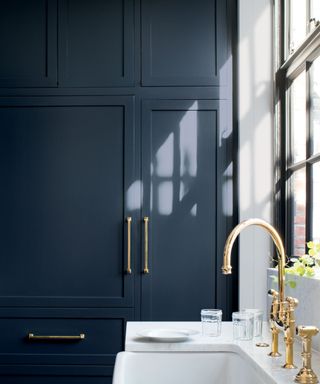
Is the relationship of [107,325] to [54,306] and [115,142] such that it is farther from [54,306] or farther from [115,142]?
[115,142]

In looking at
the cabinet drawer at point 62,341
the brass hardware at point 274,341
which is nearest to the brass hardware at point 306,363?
the brass hardware at point 274,341

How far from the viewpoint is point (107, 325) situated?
3447 millimetres

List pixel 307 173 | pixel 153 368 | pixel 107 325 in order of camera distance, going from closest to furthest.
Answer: pixel 153 368, pixel 307 173, pixel 107 325

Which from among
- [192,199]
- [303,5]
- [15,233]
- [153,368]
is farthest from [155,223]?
[153,368]

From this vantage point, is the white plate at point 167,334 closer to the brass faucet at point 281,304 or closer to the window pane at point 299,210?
the brass faucet at point 281,304

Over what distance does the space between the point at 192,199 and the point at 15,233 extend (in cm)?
93

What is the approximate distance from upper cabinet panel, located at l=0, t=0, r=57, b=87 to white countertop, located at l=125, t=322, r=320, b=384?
5.83 feet

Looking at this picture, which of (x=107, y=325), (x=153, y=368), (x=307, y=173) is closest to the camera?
(x=153, y=368)

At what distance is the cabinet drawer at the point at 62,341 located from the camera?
344cm

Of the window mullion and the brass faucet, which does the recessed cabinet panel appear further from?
the brass faucet

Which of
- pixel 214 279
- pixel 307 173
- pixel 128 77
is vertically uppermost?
pixel 128 77

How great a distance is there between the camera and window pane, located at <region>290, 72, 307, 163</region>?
299cm

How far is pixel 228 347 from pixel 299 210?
4.27ft

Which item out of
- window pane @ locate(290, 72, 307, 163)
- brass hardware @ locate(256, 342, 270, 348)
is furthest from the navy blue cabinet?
brass hardware @ locate(256, 342, 270, 348)
